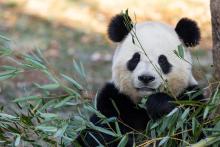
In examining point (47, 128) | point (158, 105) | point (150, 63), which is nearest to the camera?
point (47, 128)

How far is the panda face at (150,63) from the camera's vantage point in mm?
4738

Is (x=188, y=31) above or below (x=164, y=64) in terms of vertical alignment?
above

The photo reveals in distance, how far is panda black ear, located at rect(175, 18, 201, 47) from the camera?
16.6 ft

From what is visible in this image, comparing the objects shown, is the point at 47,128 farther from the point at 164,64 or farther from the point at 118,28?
the point at 118,28

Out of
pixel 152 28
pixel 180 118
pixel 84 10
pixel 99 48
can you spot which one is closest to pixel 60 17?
pixel 84 10

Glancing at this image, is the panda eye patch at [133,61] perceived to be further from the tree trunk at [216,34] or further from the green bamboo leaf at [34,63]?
the green bamboo leaf at [34,63]

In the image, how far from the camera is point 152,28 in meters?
4.96

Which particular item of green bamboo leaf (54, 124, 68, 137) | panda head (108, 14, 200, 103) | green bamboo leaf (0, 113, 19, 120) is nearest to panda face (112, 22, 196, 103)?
panda head (108, 14, 200, 103)

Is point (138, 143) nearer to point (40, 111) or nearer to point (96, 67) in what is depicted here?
point (40, 111)

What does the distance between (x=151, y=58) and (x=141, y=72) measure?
0.59ft

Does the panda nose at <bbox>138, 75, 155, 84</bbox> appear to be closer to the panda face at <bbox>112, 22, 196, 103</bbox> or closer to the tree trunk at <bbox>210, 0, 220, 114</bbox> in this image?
the panda face at <bbox>112, 22, 196, 103</bbox>

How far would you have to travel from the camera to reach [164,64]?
4.86 meters

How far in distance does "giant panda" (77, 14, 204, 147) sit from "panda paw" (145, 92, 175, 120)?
0.01m

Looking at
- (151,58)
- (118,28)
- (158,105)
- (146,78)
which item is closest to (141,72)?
(146,78)
